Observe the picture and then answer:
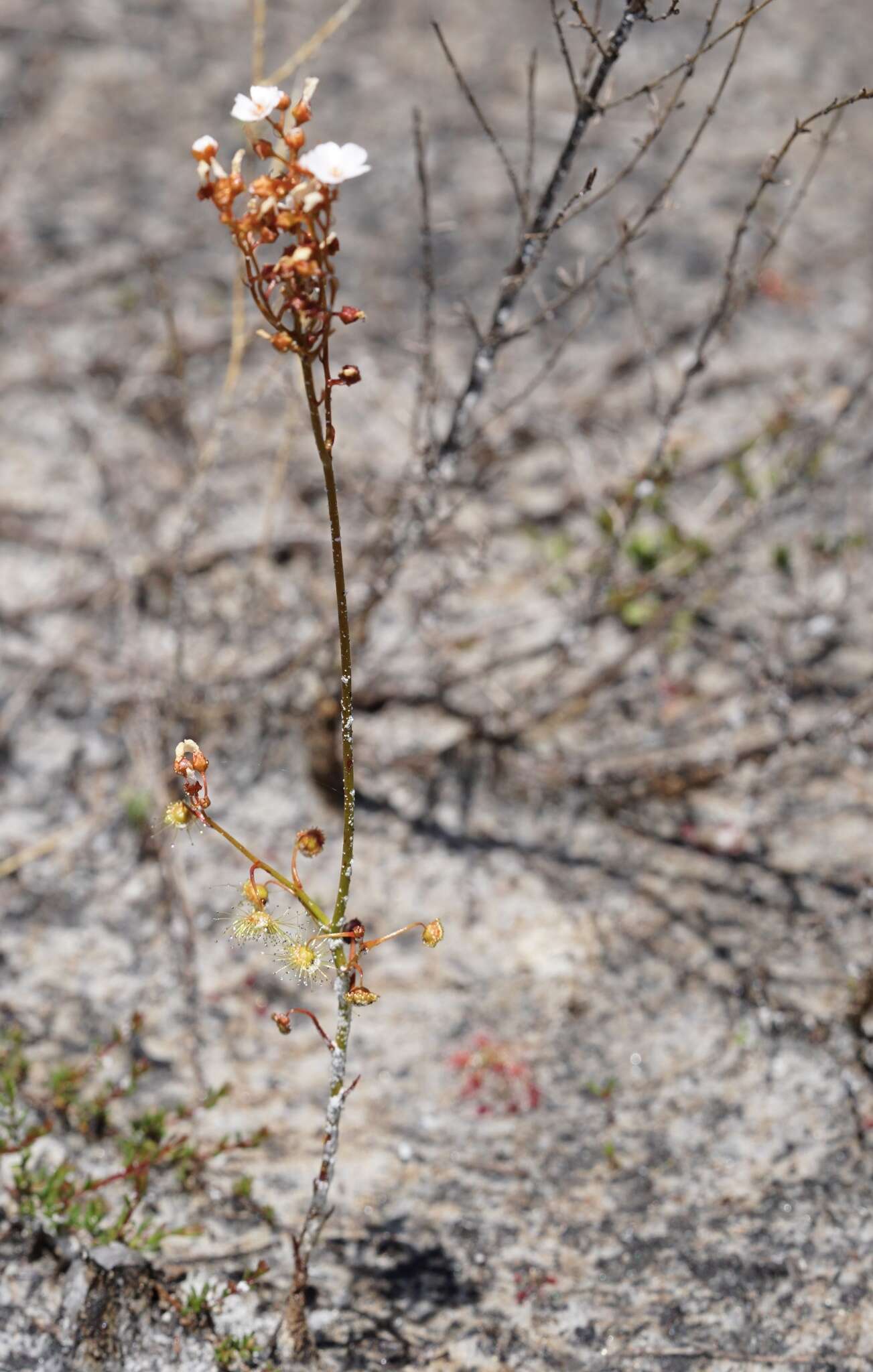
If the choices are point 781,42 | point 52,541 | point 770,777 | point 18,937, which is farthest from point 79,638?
point 781,42

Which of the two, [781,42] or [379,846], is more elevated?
[781,42]

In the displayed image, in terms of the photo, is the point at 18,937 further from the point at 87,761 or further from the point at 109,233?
the point at 109,233

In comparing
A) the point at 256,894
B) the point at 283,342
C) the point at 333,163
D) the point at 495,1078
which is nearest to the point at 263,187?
the point at 333,163

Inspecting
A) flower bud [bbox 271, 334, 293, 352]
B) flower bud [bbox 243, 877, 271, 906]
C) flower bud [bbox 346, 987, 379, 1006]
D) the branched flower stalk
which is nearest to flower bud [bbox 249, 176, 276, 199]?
the branched flower stalk

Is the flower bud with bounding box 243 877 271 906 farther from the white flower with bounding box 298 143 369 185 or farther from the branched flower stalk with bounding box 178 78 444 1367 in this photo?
the white flower with bounding box 298 143 369 185

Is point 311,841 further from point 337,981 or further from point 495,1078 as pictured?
point 495,1078

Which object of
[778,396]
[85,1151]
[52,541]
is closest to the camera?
[85,1151]
